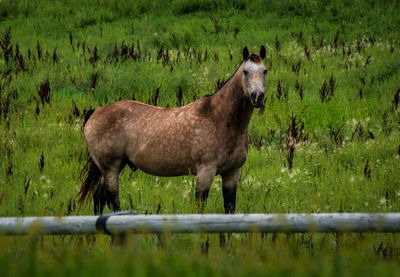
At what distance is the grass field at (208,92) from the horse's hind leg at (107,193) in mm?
→ 183

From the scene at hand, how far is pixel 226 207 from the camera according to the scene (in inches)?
237

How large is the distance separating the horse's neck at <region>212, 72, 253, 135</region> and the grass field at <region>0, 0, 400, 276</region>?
40.7 inches

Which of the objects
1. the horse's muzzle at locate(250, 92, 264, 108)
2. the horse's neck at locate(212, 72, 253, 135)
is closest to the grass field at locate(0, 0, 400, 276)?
the horse's neck at locate(212, 72, 253, 135)

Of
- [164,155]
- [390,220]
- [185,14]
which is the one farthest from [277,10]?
[390,220]

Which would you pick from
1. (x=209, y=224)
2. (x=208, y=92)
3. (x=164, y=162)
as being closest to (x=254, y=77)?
(x=164, y=162)

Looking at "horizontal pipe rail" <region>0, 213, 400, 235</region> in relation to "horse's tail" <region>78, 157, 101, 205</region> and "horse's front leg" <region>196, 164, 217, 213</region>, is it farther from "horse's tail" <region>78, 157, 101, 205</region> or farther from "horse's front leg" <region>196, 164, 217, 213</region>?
"horse's tail" <region>78, 157, 101, 205</region>

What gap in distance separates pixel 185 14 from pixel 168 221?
15165 millimetres

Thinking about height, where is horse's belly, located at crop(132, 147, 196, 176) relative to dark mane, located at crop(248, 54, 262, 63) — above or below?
below

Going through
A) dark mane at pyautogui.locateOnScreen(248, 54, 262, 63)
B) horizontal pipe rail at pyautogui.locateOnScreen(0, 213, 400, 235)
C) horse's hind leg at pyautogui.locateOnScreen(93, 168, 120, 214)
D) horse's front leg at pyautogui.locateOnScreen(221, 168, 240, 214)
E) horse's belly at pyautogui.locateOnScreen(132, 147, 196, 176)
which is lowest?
horse's hind leg at pyautogui.locateOnScreen(93, 168, 120, 214)

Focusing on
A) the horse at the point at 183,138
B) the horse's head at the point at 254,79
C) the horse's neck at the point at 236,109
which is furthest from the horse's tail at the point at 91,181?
the horse's head at the point at 254,79

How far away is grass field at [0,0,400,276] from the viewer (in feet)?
11.0

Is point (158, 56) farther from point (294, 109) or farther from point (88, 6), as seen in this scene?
point (88, 6)

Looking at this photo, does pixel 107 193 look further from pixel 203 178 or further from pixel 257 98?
pixel 257 98

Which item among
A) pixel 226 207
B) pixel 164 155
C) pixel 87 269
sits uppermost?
pixel 87 269
